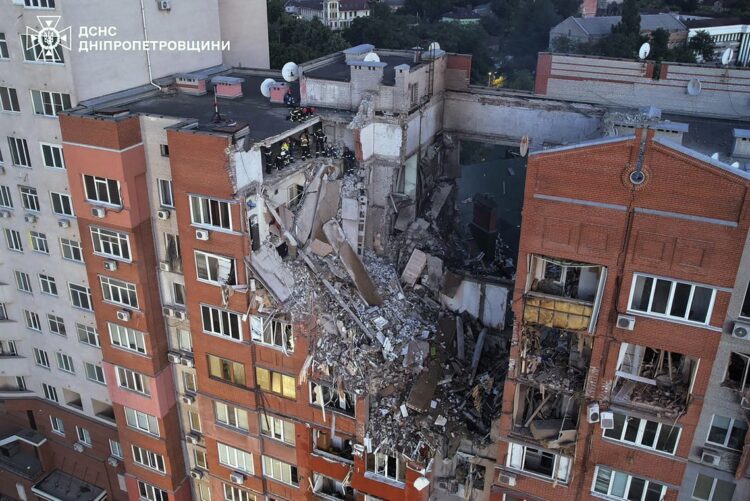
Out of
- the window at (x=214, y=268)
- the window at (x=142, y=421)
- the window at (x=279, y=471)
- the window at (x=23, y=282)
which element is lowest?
the window at (x=279, y=471)

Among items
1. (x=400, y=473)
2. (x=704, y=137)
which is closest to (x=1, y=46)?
(x=400, y=473)

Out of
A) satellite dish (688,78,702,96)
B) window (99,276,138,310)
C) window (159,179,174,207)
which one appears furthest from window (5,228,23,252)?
satellite dish (688,78,702,96)

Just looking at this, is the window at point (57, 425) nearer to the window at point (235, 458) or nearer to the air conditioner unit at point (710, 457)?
the window at point (235, 458)

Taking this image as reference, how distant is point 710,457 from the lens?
53.0 ft

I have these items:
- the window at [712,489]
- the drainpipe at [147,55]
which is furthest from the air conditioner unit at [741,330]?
the drainpipe at [147,55]

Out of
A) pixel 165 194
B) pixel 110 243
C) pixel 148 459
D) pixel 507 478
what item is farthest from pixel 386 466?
pixel 110 243

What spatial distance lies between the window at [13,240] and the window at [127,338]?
20.4ft

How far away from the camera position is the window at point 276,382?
21.5m

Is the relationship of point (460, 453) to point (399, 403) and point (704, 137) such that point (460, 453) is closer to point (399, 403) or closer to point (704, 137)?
point (399, 403)

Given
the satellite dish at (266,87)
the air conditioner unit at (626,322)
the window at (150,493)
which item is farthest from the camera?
the window at (150,493)

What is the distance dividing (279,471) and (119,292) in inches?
376

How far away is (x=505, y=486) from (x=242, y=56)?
25.4m

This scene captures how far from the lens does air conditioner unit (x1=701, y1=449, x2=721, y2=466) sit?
16.1m

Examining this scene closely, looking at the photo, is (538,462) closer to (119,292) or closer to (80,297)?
(119,292)
